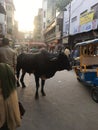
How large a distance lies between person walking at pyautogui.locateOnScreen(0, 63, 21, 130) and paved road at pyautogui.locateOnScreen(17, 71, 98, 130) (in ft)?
7.22

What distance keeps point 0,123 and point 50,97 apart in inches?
214

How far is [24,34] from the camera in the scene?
127m

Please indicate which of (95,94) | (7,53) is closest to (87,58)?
(95,94)

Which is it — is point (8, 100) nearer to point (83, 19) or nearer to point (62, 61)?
point (62, 61)

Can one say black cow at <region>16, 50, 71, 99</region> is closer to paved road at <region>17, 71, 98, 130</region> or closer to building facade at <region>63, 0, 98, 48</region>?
paved road at <region>17, 71, 98, 130</region>

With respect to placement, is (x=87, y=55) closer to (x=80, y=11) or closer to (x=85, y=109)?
(x=85, y=109)

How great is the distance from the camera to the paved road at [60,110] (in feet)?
20.4

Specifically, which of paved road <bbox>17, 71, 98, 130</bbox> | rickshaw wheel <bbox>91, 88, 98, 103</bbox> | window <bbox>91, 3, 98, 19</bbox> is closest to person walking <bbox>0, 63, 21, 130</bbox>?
paved road <bbox>17, 71, 98, 130</bbox>

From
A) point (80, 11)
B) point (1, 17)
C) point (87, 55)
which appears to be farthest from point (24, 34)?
point (87, 55)

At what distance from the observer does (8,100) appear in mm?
3785

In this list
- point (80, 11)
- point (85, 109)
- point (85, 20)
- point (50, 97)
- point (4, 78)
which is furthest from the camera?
point (80, 11)

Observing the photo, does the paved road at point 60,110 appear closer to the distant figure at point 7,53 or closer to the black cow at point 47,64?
the black cow at point 47,64

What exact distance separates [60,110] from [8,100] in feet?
12.8

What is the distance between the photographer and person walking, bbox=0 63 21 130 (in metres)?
3.77
